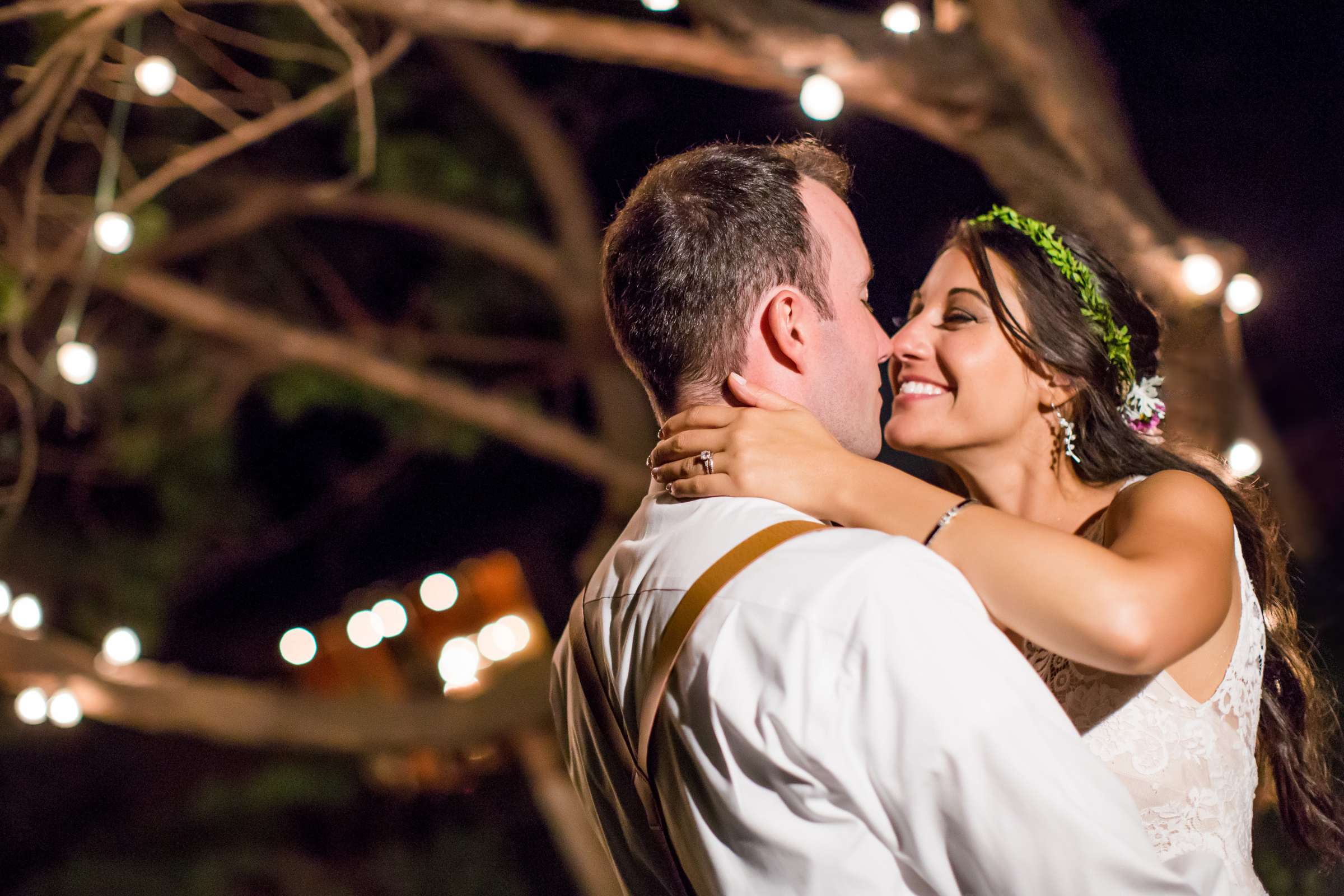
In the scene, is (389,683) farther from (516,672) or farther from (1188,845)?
(1188,845)

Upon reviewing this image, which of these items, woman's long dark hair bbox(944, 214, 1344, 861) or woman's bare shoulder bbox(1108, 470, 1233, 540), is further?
woman's long dark hair bbox(944, 214, 1344, 861)

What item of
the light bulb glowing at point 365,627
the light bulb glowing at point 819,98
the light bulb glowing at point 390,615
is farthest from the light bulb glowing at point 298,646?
the light bulb glowing at point 819,98

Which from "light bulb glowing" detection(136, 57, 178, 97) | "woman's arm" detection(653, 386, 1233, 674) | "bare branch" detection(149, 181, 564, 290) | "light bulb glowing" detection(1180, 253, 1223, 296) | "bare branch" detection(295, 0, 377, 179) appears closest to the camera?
"woman's arm" detection(653, 386, 1233, 674)

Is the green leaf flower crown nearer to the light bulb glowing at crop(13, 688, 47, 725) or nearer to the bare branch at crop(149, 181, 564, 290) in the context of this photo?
the bare branch at crop(149, 181, 564, 290)

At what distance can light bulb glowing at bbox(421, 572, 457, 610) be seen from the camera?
6.24 meters

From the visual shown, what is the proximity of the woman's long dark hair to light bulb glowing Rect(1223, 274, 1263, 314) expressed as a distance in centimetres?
72

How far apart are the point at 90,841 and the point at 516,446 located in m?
3.33

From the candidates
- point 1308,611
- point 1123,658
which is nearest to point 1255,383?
point 1308,611

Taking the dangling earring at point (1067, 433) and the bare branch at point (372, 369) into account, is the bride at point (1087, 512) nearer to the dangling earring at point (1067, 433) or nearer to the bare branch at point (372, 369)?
the dangling earring at point (1067, 433)

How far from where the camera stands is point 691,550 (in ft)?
3.88

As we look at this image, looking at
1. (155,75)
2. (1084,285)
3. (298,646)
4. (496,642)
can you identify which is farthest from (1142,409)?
(298,646)

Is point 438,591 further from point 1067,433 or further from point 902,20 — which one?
point 1067,433

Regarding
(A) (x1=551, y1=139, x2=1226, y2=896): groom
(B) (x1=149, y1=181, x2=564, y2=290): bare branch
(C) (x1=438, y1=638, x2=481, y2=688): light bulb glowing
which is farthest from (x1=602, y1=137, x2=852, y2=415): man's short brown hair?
(C) (x1=438, y1=638, x2=481, y2=688): light bulb glowing

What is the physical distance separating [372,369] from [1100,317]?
9.94ft
